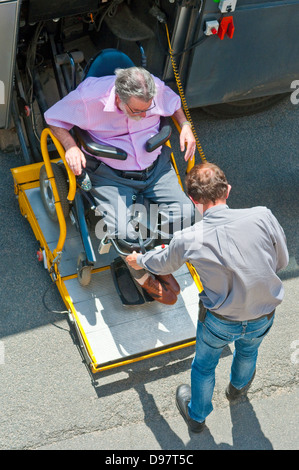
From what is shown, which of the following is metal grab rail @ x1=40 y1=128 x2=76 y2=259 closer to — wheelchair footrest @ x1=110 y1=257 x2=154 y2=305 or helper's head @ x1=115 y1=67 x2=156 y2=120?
wheelchair footrest @ x1=110 y1=257 x2=154 y2=305

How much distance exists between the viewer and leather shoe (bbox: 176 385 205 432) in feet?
11.6

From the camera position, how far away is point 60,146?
3689mm

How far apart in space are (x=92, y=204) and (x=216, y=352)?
1.16 m

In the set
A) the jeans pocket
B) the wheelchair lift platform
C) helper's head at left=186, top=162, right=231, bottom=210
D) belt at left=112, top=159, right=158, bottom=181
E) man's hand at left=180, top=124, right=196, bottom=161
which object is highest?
helper's head at left=186, top=162, right=231, bottom=210

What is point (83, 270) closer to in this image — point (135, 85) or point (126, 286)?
point (126, 286)

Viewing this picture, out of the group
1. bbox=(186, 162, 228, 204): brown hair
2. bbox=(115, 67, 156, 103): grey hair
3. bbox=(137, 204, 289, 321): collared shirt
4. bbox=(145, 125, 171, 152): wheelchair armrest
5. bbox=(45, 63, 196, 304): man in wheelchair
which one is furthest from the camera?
bbox=(145, 125, 171, 152): wheelchair armrest

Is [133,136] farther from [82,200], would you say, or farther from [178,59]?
[178,59]

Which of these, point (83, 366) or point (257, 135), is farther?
point (257, 135)

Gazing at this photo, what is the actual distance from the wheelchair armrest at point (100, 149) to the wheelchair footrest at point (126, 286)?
2.22ft

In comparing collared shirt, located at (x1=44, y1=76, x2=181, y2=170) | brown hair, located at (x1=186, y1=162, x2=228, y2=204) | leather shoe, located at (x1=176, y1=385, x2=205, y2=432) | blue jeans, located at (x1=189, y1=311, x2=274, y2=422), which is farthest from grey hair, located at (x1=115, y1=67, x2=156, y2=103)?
leather shoe, located at (x1=176, y1=385, x2=205, y2=432)

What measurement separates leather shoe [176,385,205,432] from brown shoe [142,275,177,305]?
504 millimetres
